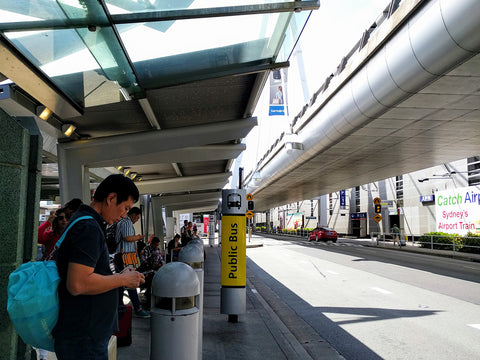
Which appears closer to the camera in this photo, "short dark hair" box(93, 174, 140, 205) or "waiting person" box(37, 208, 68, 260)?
"short dark hair" box(93, 174, 140, 205)

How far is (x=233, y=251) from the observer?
6.75 m

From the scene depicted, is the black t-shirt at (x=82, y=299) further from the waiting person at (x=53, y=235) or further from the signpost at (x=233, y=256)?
the signpost at (x=233, y=256)

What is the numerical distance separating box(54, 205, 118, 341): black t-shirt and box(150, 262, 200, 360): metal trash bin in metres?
1.28

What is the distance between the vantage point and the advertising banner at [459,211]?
22.5 meters

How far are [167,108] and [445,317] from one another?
21.7ft

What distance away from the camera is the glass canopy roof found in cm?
409

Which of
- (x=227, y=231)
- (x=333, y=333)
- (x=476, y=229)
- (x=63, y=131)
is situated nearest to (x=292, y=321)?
A: (x=333, y=333)

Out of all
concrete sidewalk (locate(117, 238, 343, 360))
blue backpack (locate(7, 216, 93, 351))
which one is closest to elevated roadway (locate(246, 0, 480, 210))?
concrete sidewalk (locate(117, 238, 343, 360))

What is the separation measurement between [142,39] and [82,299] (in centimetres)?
381

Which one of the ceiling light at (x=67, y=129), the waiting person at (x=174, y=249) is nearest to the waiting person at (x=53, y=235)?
the ceiling light at (x=67, y=129)

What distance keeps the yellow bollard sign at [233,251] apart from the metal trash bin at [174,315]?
3.12m

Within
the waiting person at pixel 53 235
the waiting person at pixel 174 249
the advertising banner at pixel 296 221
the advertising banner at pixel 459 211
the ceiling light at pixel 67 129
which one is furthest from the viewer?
the advertising banner at pixel 296 221

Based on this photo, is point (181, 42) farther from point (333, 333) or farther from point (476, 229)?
point (476, 229)

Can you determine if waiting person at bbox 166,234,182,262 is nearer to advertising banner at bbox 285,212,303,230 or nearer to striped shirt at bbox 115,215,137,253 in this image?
striped shirt at bbox 115,215,137,253
